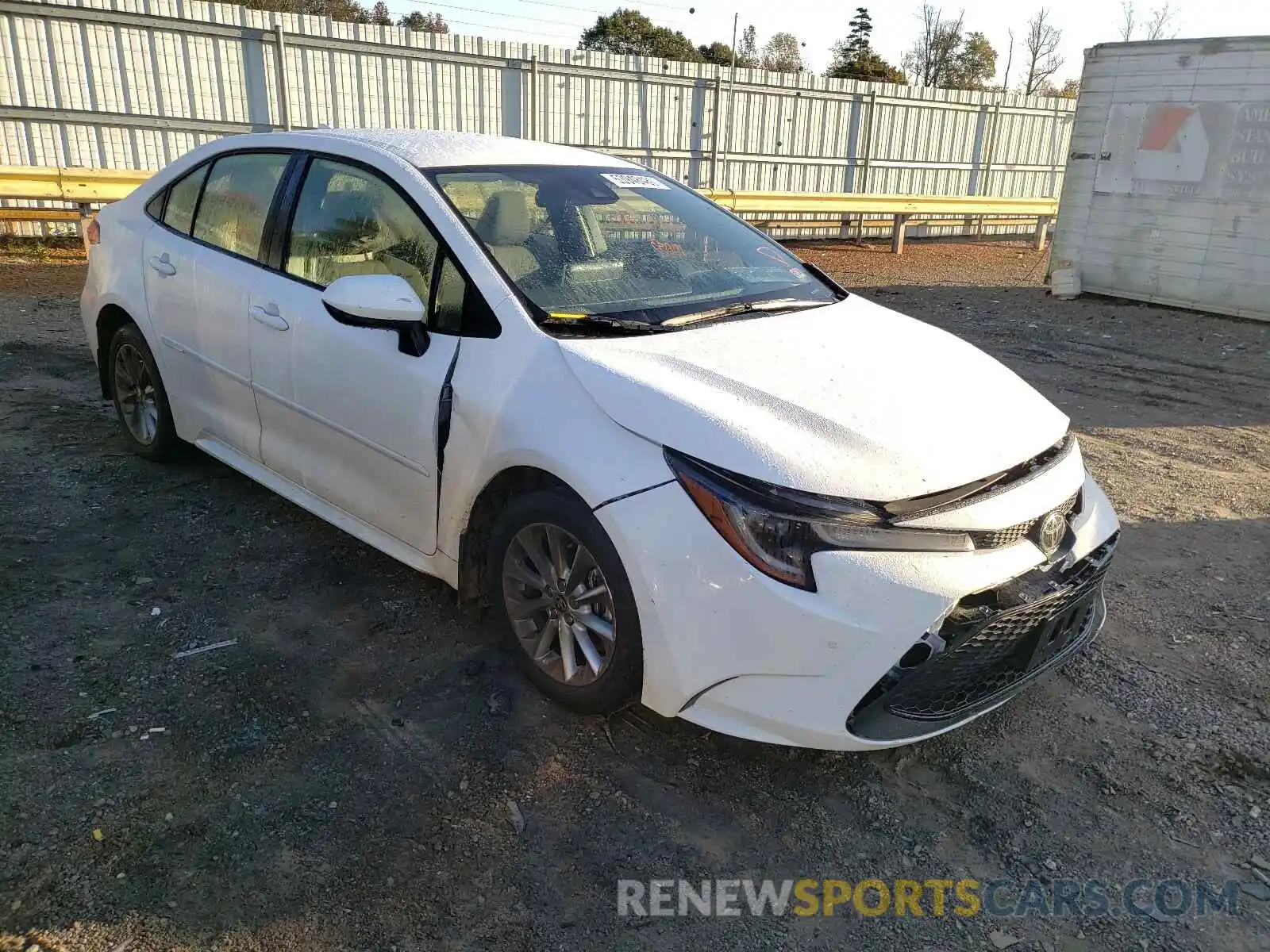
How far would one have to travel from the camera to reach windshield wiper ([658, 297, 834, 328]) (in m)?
3.19

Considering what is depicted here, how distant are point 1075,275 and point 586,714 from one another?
10.8 m

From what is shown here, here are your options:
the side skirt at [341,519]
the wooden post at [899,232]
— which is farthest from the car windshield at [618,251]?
the wooden post at [899,232]

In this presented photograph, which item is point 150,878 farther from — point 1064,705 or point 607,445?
point 1064,705

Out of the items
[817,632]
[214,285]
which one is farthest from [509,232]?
[817,632]

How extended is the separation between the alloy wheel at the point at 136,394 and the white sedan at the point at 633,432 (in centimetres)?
46

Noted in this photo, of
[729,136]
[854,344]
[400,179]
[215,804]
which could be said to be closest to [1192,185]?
[729,136]

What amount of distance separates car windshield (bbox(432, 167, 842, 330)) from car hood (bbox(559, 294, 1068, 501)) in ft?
0.69

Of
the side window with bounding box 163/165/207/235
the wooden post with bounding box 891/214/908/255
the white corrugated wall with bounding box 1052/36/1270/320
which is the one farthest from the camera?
the wooden post with bounding box 891/214/908/255

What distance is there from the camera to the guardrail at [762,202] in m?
10.4

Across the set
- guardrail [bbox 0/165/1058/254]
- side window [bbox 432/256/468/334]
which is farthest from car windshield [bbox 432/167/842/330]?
guardrail [bbox 0/165/1058/254]

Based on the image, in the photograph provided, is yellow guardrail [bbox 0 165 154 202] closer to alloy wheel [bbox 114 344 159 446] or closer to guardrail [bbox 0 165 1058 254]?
guardrail [bbox 0 165 1058 254]

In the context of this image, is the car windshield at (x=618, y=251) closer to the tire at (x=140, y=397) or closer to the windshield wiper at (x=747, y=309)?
the windshield wiper at (x=747, y=309)

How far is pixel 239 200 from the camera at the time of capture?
4145 millimetres

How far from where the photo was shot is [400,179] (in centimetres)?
345
